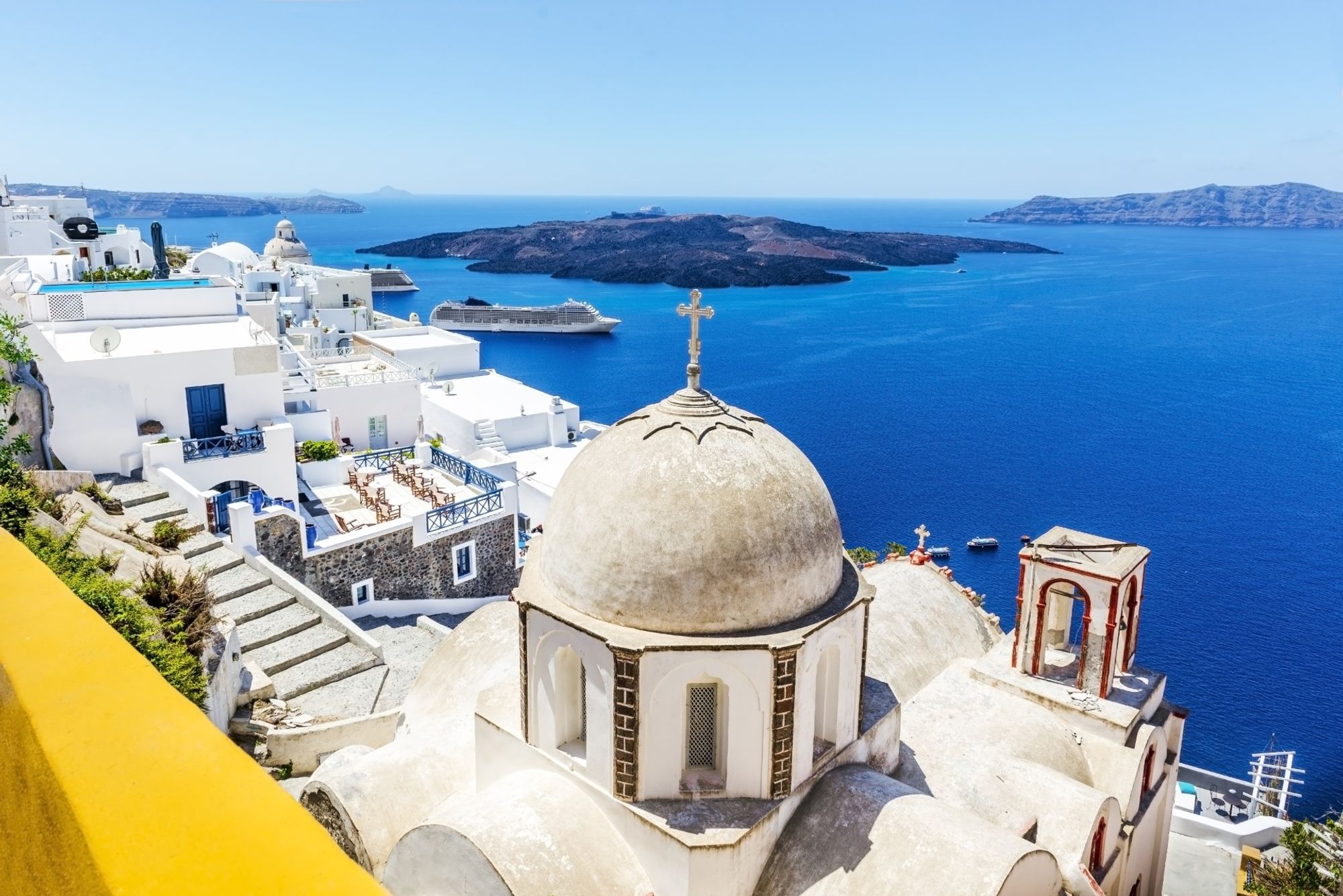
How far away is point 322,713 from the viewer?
15.6 meters

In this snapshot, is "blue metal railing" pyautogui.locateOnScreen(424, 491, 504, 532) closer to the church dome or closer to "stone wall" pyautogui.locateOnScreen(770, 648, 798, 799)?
"stone wall" pyautogui.locateOnScreen(770, 648, 798, 799)

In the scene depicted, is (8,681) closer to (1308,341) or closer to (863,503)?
(863,503)

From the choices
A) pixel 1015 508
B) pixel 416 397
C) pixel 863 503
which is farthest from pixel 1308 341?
pixel 416 397

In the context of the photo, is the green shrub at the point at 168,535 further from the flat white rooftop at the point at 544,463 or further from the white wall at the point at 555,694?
the flat white rooftop at the point at 544,463

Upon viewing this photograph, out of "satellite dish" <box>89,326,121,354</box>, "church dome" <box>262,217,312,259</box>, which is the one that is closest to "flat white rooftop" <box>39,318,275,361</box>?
"satellite dish" <box>89,326,121,354</box>

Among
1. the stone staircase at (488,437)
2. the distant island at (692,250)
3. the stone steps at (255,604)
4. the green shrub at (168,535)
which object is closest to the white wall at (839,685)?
the stone steps at (255,604)

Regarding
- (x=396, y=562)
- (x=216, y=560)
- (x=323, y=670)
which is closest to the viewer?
(x=323, y=670)

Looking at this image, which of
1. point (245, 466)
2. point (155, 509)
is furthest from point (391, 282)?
point (155, 509)

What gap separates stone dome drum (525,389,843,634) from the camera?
8.29 meters

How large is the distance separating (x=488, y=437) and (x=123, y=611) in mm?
24257

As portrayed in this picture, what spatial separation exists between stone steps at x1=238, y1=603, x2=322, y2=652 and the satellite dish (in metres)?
8.01

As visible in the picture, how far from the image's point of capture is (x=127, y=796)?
7.97 ft

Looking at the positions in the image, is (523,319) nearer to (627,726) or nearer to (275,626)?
(275,626)

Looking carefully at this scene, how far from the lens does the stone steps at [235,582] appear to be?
17641 mm
